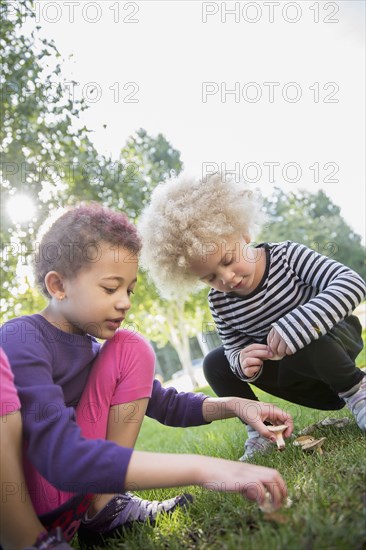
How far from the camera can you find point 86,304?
81.7 inches

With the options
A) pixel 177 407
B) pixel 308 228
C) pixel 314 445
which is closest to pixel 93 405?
pixel 177 407

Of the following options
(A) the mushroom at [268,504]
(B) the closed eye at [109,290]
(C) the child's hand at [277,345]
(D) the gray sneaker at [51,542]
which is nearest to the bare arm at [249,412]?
(C) the child's hand at [277,345]

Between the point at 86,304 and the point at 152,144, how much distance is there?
2115cm

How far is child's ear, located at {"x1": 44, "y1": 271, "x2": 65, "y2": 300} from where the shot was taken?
2164mm

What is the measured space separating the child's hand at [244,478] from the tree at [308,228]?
31.0m

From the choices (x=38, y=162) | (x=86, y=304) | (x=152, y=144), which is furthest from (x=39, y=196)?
(x=152, y=144)

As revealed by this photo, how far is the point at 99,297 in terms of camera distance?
2078 millimetres

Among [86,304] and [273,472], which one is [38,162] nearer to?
[86,304]

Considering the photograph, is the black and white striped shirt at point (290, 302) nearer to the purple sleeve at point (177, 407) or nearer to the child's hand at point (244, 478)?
the purple sleeve at point (177, 407)

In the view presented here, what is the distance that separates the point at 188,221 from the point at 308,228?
34633 millimetres

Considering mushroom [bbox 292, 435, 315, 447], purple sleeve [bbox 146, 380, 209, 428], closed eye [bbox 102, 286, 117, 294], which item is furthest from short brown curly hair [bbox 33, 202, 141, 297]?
mushroom [bbox 292, 435, 315, 447]

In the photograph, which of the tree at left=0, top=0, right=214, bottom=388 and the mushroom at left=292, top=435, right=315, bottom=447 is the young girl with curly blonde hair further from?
the tree at left=0, top=0, right=214, bottom=388

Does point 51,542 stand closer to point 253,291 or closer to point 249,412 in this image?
point 249,412

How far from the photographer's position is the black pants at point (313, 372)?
7.77ft
